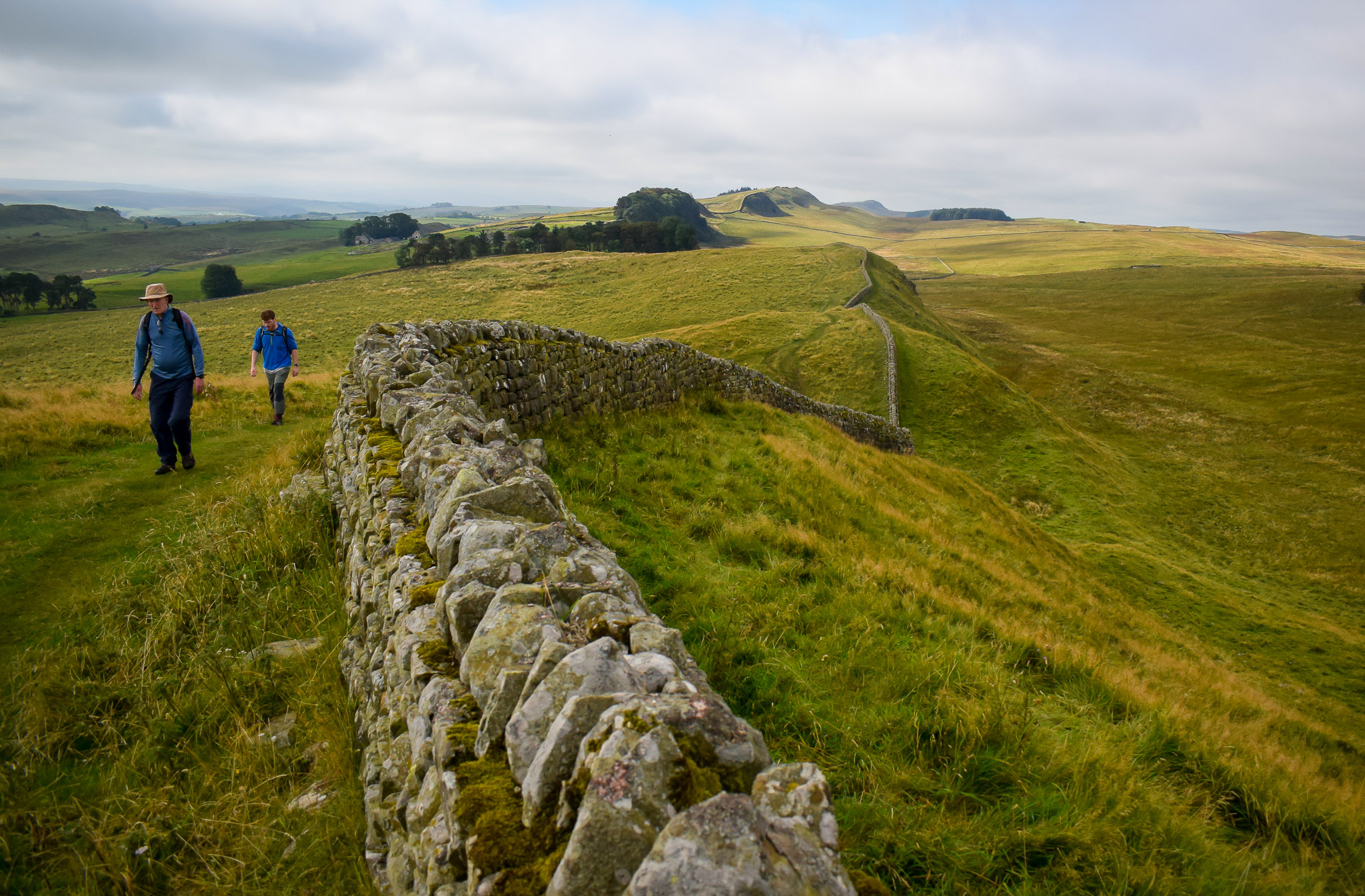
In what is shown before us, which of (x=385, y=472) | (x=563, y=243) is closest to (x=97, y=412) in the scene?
(x=385, y=472)

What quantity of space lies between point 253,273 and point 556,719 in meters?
136

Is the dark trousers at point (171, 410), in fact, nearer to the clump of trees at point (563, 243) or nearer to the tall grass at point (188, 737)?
the tall grass at point (188, 737)

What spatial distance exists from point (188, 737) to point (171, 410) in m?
7.15

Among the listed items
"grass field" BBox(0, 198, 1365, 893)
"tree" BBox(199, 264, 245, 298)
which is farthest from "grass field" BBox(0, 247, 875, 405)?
"tree" BBox(199, 264, 245, 298)

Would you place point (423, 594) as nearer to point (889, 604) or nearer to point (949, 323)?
point (889, 604)

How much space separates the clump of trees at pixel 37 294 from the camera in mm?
82375

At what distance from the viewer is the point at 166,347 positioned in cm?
868

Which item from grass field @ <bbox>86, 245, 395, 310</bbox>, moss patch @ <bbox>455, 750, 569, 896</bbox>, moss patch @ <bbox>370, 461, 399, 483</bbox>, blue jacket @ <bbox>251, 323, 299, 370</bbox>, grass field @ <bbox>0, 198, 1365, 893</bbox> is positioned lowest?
grass field @ <bbox>0, 198, 1365, 893</bbox>

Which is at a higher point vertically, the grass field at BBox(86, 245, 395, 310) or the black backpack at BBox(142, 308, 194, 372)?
the grass field at BBox(86, 245, 395, 310)

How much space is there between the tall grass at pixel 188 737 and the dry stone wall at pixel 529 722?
28 centimetres

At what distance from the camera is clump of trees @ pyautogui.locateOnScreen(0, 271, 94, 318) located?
82.4 meters

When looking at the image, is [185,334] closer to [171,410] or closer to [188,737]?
[171,410]

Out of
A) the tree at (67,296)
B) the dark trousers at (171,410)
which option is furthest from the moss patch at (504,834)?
the tree at (67,296)

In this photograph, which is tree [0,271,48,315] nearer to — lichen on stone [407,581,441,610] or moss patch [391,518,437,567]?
moss patch [391,518,437,567]
